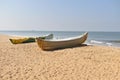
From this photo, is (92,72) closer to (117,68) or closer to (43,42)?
(117,68)

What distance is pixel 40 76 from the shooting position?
24.1 feet

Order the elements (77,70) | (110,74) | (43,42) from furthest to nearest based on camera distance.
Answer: (43,42), (77,70), (110,74)

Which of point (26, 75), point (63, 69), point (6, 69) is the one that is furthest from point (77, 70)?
point (6, 69)

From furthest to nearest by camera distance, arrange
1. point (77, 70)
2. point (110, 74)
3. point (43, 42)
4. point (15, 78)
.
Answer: point (43, 42), point (77, 70), point (110, 74), point (15, 78)

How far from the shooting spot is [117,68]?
27.7 feet

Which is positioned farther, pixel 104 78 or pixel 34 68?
pixel 34 68

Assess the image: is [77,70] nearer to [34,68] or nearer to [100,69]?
[100,69]

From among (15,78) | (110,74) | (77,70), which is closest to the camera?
(15,78)

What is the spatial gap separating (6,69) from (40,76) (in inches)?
62.4

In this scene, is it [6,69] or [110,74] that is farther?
[6,69]

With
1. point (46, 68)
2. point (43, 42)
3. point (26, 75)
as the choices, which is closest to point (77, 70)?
point (46, 68)

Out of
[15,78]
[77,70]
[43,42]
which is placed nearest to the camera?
[15,78]

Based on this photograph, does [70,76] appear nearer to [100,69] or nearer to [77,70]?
[77,70]

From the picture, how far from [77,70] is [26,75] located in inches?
75.2
